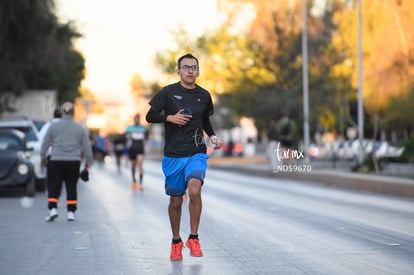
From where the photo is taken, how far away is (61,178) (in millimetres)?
15039

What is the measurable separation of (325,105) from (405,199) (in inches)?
1197

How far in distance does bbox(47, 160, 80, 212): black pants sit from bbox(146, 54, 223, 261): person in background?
490 cm

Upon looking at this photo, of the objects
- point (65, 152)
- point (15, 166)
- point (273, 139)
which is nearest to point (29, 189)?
point (15, 166)

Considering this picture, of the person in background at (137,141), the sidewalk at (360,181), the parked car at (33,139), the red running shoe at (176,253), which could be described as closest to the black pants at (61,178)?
the red running shoe at (176,253)

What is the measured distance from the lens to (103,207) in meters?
18.2

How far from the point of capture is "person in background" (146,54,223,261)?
396 inches

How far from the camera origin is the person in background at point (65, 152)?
14.8m

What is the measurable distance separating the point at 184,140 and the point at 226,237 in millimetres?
2611

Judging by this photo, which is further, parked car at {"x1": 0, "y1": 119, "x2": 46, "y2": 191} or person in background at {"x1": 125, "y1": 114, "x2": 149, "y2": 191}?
person in background at {"x1": 125, "y1": 114, "x2": 149, "y2": 191}

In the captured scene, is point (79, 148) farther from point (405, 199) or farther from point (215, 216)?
point (405, 199)

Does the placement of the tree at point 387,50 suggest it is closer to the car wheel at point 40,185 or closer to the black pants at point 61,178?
the car wheel at point 40,185

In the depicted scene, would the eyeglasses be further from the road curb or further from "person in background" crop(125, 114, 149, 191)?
"person in background" crop(125, 114, 149, 191)

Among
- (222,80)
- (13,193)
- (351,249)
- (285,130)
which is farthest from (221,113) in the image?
(351,249)

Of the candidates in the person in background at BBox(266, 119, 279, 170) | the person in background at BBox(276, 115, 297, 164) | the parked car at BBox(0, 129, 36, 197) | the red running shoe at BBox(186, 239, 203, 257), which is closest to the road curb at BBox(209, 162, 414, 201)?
the person in background at BBox(266, 119, 279, 170)
